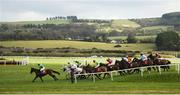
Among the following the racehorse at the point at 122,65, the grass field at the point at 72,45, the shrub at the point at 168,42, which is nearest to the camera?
the racehorse at the point at 122,65

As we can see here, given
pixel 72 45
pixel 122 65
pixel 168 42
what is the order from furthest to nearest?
pixel 72 45, pixel 168 42, pixel 122 65

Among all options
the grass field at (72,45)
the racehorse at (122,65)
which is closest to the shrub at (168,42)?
the grass field at (72,45)

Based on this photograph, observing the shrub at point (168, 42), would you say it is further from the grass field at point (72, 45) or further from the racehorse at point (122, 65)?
the racehorse at point (122, 65)

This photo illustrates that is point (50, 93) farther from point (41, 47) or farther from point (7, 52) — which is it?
point (41, 47)

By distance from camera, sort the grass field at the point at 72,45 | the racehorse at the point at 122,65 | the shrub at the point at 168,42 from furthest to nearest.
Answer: the shrub at the point at 168,42, the grass field at the point at 72,45, the racehorse at the point at 122,65

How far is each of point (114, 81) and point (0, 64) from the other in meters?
31.5

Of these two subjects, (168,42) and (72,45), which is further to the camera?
(72,45)

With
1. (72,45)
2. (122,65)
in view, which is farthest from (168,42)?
(122,65)

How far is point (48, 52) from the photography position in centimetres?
8650

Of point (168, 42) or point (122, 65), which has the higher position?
point (122, 65)

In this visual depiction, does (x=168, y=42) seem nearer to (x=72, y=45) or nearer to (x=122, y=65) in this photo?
(x=72, y=45)

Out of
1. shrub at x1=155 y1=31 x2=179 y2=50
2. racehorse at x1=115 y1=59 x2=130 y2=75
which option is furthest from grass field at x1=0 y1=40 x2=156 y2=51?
racehorse at x1=115 y1=59 x2=130 y2=75

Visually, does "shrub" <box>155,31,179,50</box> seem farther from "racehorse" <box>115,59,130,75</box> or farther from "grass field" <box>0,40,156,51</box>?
"racehorse" <box>115,59,130,75</box>

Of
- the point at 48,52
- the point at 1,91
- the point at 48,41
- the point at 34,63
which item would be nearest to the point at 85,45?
the point at 48,41
